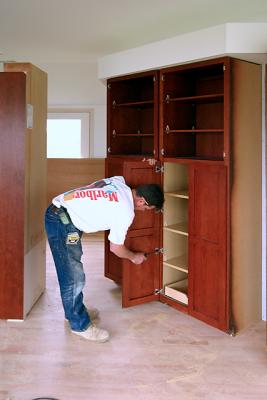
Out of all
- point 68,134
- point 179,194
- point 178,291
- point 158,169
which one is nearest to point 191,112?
point 158,169

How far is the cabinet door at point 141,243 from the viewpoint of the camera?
138 inches

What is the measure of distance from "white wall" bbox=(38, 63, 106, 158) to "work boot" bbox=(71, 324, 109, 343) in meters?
4.17

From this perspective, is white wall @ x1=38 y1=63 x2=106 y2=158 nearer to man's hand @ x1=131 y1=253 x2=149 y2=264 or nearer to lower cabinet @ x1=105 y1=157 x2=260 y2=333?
lower cabinet @ x1=105 y1=157 x2=260 y2=333

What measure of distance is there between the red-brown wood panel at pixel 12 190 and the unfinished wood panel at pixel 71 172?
3.46 meters

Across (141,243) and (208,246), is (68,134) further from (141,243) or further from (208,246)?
(208,246)

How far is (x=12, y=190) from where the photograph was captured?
3332 millimetres

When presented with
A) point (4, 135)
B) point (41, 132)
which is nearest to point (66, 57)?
point (41, 132)

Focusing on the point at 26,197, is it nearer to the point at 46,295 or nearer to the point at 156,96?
the point at 46,295

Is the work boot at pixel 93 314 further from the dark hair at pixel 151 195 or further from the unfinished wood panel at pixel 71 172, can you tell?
the unfinished wood panel at pixel 71 172

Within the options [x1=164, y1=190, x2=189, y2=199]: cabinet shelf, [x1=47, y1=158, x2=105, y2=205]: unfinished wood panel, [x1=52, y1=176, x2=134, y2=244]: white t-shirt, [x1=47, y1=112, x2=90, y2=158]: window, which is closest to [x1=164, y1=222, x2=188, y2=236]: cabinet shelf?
[x1=164, y1=190, x2=189, y2=199]: cabinet shelf

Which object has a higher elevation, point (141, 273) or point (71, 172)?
point (71, 172)

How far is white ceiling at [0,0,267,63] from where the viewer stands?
12.8ft

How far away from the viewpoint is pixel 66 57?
641 centimetres

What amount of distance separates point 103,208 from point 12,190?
847mm
